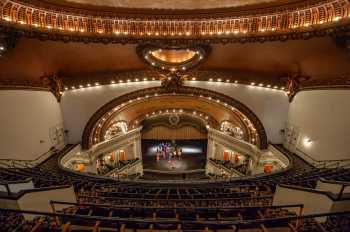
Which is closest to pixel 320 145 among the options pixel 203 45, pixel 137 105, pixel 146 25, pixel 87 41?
pixel 203 45

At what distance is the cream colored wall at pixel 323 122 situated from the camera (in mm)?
10203

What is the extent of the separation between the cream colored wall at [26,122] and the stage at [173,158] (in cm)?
937

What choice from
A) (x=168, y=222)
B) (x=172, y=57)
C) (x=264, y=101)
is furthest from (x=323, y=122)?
(x=168, y=222)

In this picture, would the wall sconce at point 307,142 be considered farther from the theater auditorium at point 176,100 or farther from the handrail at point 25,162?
the handrail at point 25,162

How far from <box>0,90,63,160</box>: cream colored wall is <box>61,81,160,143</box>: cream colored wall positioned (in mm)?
784

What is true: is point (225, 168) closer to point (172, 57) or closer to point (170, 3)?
point (172, 57)

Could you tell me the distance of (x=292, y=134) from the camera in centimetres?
1405

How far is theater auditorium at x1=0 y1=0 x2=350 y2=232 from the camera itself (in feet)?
20.3

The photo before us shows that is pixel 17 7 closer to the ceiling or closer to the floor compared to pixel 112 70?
closer to the ceiling

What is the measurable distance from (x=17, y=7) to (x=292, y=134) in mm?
16828

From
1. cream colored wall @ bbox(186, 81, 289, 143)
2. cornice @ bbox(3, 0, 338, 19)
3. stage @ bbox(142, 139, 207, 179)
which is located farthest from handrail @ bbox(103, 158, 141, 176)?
→ cornice @ bbox(3, 0, 338, 19)

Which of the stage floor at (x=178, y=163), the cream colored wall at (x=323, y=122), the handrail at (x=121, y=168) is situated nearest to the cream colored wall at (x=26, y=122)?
the handrail at (x=121, y=168)

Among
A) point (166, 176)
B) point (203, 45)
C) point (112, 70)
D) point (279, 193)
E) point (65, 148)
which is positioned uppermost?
point (203, 45)

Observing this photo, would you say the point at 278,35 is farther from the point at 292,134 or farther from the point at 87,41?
the point at 87,41
